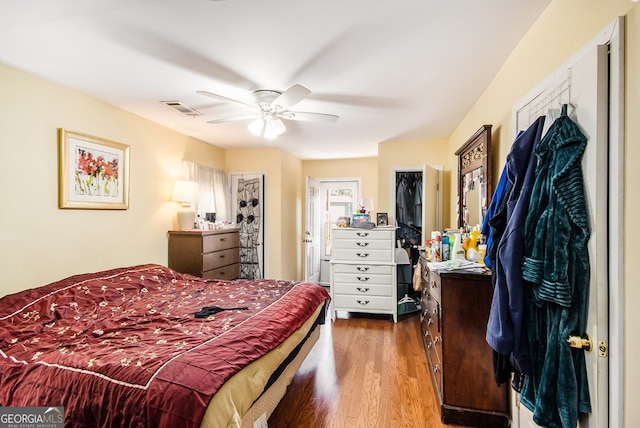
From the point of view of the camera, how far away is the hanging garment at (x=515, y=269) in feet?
3.90

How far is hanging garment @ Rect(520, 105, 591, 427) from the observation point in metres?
1.05

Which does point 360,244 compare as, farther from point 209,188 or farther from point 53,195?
point 53,195

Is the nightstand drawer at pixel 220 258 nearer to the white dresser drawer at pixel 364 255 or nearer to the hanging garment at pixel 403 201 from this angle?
the white dresser drawer at pixel 364 255

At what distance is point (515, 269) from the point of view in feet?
3.92

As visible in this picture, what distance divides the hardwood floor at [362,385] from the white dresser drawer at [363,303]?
35cm

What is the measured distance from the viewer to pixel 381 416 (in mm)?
2039

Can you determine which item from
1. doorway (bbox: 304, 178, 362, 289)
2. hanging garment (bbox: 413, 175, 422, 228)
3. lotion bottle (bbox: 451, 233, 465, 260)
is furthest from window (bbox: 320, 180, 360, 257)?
lotion bottle (bbox: 451, 233, 465, 260)

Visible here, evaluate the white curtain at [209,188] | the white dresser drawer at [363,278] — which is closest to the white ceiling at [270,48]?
the white curtain at [209,188]

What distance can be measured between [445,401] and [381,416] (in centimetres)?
44

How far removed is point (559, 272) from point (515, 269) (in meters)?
0.15

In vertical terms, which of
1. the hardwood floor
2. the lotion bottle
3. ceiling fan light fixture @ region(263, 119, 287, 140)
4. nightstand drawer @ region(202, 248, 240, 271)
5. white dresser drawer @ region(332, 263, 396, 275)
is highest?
ceiling fan light fixture @ region(263, 119, 287, 140)

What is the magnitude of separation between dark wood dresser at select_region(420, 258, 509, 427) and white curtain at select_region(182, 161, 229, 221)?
342 cm

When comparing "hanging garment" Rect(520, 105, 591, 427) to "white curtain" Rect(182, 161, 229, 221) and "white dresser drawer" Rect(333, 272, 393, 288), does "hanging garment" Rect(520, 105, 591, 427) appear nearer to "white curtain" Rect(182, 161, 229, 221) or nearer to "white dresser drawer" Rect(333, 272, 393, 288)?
"white dresser drawer" Rect(333, 272, 393, 288)

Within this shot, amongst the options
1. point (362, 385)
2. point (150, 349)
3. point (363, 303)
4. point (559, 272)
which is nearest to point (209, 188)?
point (363, 303)
